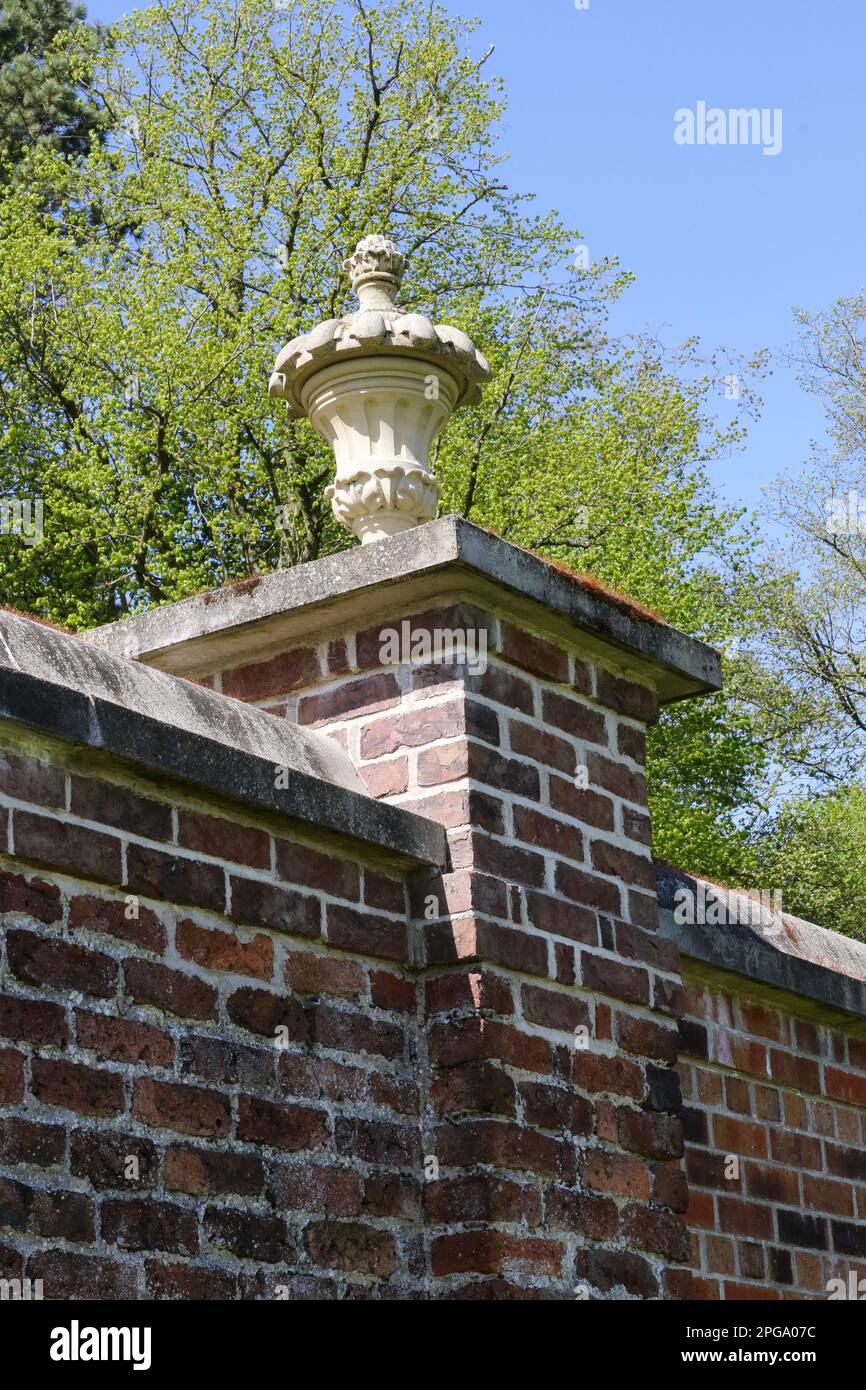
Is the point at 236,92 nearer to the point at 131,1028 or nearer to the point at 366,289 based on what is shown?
the point at 366,289

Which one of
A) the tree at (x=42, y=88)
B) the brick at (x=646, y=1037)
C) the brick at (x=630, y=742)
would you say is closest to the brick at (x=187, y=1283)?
the brick at (x=646, y=1037)

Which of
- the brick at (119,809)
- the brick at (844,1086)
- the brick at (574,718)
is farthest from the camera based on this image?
the brick at (844,1086)

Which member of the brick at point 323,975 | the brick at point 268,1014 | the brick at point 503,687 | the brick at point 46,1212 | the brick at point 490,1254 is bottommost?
the brick at point 490,1254

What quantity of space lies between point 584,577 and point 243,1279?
182cm

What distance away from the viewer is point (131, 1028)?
3.17 meters

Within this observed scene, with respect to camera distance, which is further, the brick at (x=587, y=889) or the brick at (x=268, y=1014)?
the brick at (x=587, y=889)

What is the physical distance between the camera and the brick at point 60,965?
2.98 m

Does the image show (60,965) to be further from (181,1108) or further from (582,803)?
(582,803)

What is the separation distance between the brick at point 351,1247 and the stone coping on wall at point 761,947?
1.18 m

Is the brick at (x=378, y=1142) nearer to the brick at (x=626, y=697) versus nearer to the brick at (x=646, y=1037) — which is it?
the brick at (x=646, y=1037)

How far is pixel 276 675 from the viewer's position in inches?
168

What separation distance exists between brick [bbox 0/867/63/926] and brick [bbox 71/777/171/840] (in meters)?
0.15

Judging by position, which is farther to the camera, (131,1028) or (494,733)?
(494,733)

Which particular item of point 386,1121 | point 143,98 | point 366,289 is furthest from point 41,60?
point 386,1121
